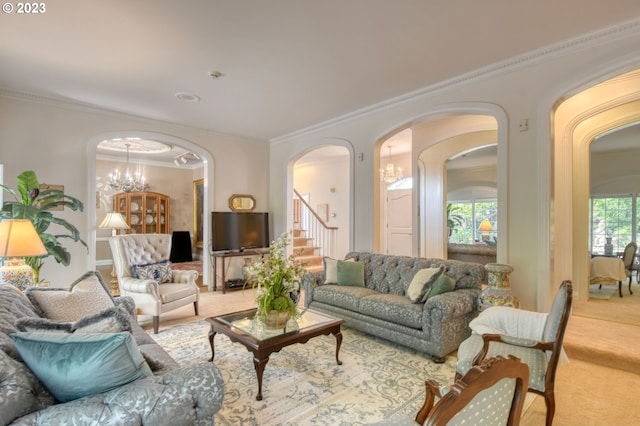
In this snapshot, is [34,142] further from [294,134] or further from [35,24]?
[294,134]

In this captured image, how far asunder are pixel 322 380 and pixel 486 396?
6.67 ft

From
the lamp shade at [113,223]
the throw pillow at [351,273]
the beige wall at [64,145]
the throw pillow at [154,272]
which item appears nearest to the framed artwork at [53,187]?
the beige wall at [64,145]

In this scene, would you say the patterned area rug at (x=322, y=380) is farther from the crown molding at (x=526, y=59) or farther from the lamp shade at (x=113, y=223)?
the crown molding at (x=526, y=59)

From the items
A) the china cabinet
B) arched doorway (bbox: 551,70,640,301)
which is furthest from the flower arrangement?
the china cabinet

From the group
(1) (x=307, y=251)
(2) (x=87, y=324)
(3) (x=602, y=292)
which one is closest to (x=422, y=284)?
(2) (x=87, y=324)

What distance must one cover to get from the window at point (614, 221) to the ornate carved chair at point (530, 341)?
787 centimetres

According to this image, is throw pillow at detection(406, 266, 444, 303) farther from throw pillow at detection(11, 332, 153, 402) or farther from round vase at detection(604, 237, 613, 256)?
round vase at detection(604, 237, 613, 256)

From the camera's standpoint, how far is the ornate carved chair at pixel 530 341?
1.97m

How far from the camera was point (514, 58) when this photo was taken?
3467 millimetres

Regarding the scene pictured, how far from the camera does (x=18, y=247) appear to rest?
8.86ft

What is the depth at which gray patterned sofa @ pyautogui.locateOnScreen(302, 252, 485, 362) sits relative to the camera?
3037 mm

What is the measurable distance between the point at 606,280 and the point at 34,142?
8709mm

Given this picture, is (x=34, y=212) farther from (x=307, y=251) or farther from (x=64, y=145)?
(x=307, y=251)

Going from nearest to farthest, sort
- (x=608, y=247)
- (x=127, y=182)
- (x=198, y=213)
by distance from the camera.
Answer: (x=127, y=182)
(x=608, y=247)
(x=198, y=213)
